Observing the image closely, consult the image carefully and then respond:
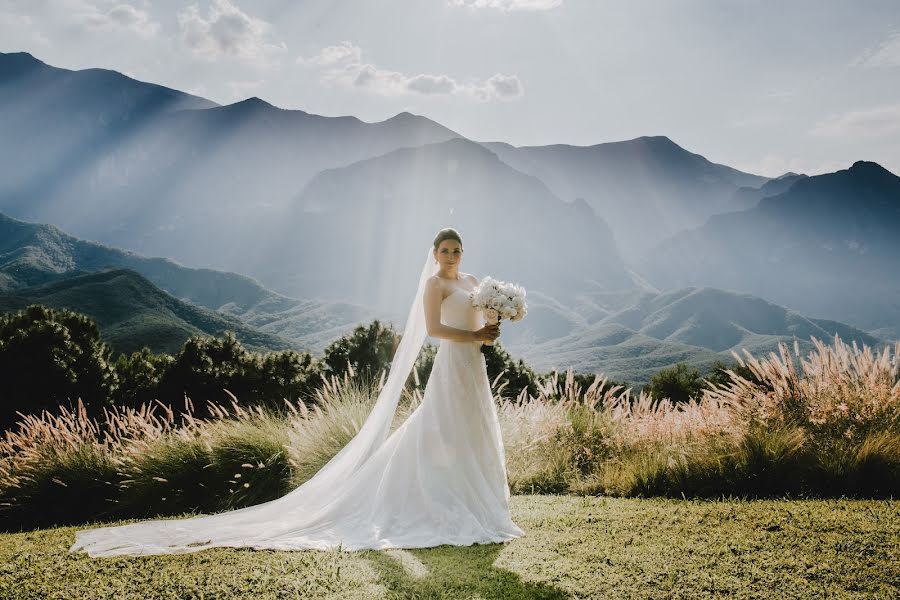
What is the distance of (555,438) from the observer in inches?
334

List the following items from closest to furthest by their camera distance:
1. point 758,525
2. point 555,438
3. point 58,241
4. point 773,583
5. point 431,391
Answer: point 773,583
point 758,525
point 431,391
point 555,438
point 58,241

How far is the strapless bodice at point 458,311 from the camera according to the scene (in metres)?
6.02

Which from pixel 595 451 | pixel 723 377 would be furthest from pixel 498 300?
pixel 723 377

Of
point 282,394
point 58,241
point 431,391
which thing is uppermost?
point 58,241

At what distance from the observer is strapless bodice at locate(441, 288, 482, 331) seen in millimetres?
6020

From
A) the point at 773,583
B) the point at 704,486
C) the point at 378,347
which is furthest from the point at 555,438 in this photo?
the point at 378,347

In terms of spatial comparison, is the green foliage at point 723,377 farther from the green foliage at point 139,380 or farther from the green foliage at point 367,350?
the green foliage at point 139,380

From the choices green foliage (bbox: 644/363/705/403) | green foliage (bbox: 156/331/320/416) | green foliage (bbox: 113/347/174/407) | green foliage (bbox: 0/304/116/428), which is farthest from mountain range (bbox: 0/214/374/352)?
green foliage (bbox: 644/363/705/403)

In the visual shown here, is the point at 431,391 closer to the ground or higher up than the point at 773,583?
higher up

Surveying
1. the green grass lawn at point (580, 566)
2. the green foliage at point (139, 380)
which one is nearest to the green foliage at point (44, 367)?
the green foliage at point (139, 380)

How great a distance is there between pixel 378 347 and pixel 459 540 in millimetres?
11719

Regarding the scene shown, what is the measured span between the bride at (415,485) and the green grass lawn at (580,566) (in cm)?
26

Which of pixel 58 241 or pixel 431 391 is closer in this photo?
pixel 431 391

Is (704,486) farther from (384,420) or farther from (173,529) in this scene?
(173,529)
